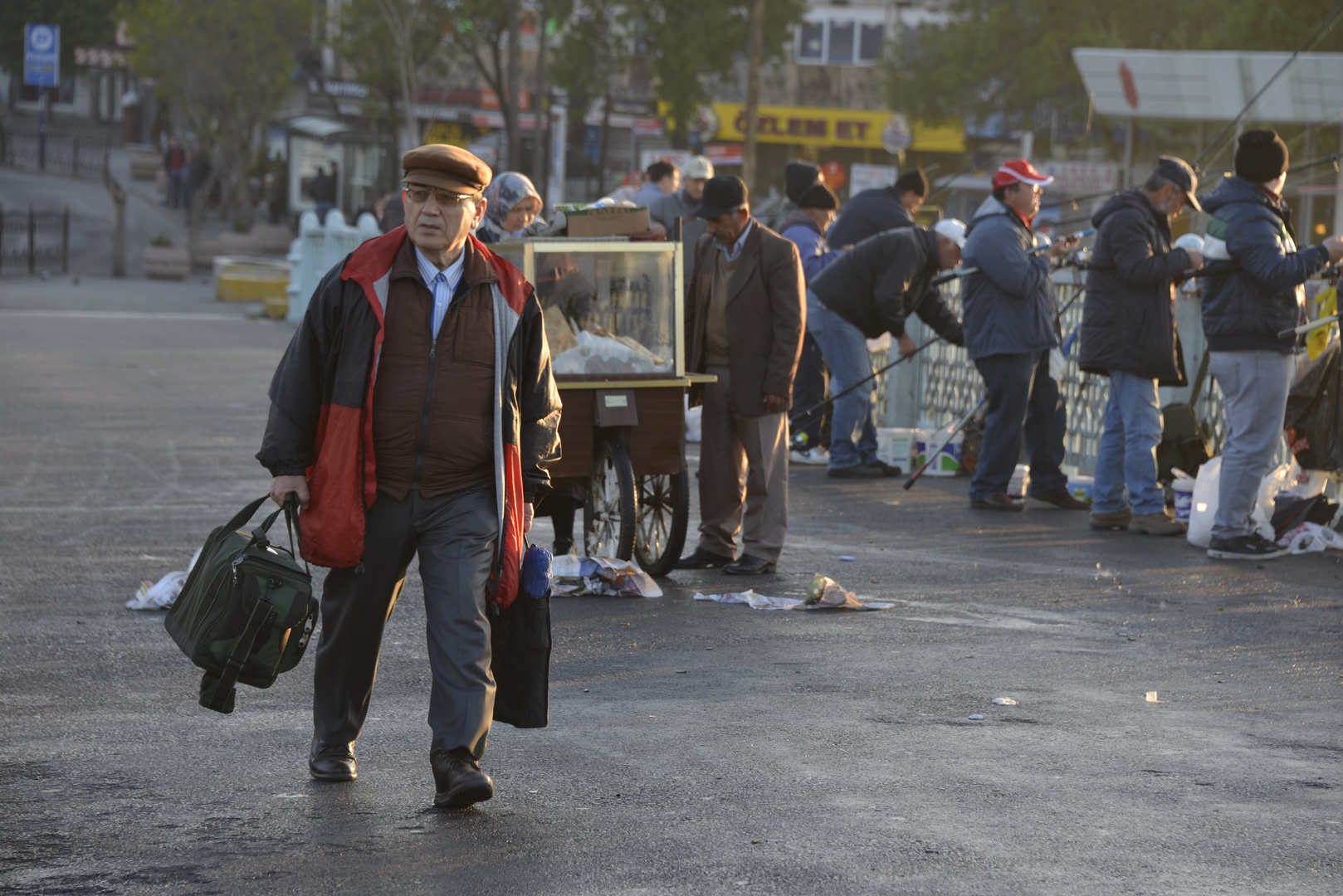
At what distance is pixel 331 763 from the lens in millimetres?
4793

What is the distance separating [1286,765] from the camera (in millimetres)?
5113

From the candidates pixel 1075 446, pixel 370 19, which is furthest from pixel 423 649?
pixel 370 19

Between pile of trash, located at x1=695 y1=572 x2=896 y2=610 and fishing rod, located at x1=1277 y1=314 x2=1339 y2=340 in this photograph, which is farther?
fishing rod, located at x1=1277 y1=314 x2=1339 y2=340

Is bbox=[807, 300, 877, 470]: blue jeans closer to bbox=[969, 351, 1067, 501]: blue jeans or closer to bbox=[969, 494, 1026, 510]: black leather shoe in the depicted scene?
bbox=[969, 351, 1067, 501]: blue jeans

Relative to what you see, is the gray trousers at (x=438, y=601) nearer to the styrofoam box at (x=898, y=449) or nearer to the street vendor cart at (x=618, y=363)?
the street vendor cart at (x=618, y=363)

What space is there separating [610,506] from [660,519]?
0.30 meters

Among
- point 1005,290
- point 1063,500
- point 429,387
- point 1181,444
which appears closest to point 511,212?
point 1005,290

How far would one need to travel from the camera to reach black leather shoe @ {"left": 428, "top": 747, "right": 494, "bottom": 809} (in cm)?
448

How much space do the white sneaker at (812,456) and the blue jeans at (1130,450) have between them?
3.04m

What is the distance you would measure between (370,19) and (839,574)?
3826 centimetres

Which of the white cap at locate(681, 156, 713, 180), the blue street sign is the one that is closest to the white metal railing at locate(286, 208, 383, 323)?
the white cap at locate(681, 156, 713, 180)

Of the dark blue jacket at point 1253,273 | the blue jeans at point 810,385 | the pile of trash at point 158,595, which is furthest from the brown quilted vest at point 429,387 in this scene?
the blue jeans at point 810,385

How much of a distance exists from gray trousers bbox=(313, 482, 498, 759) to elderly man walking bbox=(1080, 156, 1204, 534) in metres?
5.79

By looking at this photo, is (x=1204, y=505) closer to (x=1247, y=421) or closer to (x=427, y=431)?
(x=1247, y=421)
